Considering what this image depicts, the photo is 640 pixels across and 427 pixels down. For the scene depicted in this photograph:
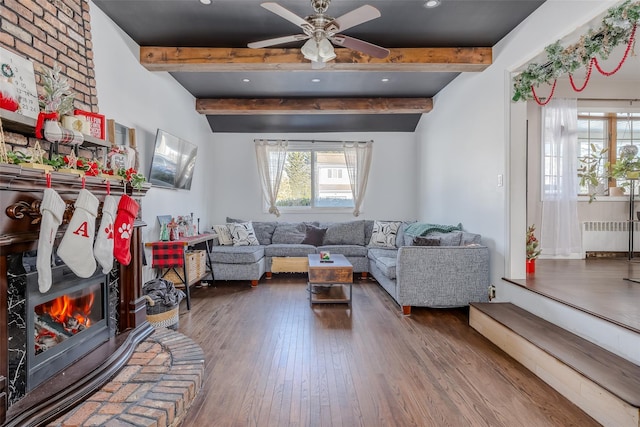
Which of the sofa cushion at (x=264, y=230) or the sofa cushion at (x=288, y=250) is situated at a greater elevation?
the sofa cushion at (x=264, y=230)

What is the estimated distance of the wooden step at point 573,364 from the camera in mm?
1634

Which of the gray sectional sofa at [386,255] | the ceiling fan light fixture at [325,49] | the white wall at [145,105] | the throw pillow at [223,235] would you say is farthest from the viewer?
the throw pillow at [223,235]

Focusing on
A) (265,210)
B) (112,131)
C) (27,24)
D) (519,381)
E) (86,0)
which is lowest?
(519,381)

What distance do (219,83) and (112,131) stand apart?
2129mm

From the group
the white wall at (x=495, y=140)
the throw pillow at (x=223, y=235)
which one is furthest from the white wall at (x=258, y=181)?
the white wall at (x=495, y=140)

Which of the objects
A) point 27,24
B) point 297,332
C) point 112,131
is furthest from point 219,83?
point 297,332

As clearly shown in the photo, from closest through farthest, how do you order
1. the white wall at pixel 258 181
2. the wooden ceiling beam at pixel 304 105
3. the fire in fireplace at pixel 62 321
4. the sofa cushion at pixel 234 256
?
the fire in fireplace at pixel 62 321 → the sofa cushion at pixel 234 256 → the wooden ceiling beam at pixel 304 105 → the white wall at pixel 258 181

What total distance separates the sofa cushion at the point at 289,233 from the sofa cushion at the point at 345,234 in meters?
0.44

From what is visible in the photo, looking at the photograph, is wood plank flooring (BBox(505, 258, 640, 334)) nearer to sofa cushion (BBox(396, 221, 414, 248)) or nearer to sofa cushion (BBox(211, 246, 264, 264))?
sofa cushion (BBox(396, 221, 414, 248))

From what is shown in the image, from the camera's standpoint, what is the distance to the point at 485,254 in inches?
133

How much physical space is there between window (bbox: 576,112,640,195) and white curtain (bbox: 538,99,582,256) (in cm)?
66

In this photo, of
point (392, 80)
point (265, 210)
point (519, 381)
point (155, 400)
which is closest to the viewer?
point (155, 400)

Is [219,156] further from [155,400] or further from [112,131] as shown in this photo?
[155,400]

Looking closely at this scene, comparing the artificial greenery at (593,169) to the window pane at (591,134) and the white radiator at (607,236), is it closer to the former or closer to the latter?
the window pane at (591,134)
